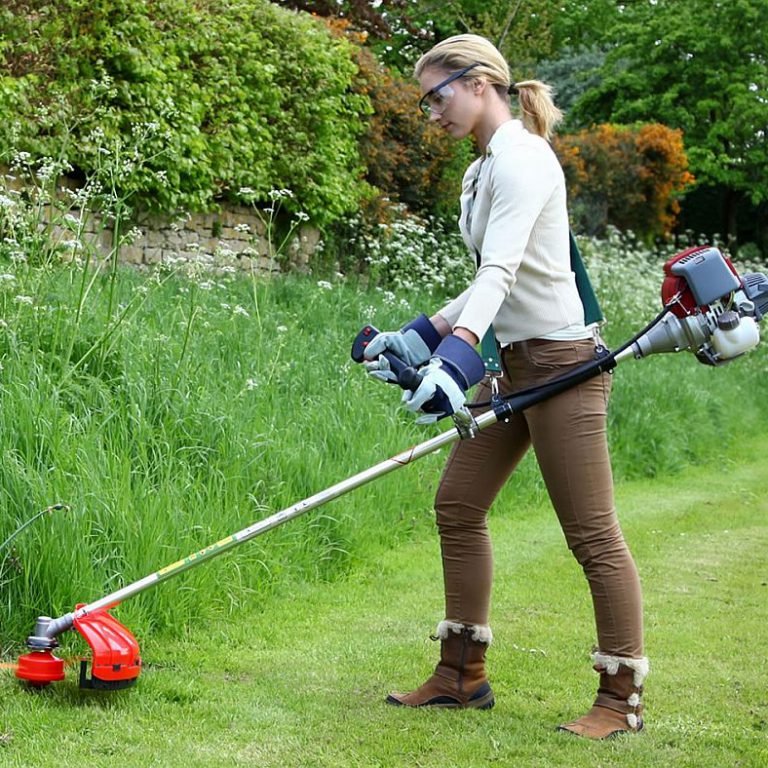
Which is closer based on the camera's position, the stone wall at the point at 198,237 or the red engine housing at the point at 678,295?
the red engine housing at the point at 678,295

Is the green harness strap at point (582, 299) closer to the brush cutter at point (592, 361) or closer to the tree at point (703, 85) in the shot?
the brush cutter at point (592, 361)

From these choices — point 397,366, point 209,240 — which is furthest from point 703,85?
point 397,366

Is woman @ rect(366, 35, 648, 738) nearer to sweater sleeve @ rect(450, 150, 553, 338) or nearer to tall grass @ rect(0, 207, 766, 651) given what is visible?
sweater sleeve @ rect(450, 150, 553, 338)

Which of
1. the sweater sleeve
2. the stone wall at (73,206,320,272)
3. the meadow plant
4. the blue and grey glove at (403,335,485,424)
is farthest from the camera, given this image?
the meadow plant

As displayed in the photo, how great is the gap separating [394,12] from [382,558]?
12.0m

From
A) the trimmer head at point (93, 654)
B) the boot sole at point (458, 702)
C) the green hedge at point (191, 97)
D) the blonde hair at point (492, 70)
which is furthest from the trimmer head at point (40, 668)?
the green hedge at point (191, 97)

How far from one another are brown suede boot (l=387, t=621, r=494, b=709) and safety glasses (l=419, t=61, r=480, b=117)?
1599 mm

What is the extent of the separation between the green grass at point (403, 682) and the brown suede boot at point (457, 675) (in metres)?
0.09

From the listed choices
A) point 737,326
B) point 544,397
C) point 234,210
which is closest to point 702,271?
point 737,326

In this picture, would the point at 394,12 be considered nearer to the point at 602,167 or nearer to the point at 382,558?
the point at 602,167

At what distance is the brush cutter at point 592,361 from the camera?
3547mm

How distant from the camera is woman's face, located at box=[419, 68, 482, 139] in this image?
360cm

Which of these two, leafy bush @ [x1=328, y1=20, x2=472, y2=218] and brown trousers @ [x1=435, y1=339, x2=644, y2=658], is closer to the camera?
brown trousers @ [x1=435, y1=339, x2=644, y2=658]

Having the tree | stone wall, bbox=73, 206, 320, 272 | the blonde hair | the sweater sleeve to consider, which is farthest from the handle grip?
the tree
